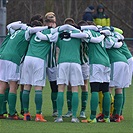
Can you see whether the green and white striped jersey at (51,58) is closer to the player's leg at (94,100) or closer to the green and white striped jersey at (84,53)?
the green and white striped jersey at (84,53)

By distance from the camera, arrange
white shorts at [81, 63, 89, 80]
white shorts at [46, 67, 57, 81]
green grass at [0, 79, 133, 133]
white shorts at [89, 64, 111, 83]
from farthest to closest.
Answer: white shorts at [81, 63, 89, 80], white shorts at [46, 67, 57, 81], white shorts at [89, 64, 111, 83], green grass at [0, 79, 133, 133]

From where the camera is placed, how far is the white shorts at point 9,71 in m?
13.9

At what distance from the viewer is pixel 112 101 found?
1464 cm

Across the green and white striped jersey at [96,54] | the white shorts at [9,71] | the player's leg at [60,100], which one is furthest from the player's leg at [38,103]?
the green and white striped jersey at [96,54]

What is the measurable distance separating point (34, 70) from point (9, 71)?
48 centimetres

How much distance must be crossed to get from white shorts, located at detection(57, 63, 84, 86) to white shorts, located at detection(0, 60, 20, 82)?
2.66ft

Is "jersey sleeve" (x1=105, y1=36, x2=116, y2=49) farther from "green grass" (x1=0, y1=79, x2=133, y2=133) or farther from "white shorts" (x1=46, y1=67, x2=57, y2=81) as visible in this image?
"green grass" (x1=0, y1=79, x2=133, y2=133)

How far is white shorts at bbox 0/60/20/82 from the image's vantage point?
13.9 m

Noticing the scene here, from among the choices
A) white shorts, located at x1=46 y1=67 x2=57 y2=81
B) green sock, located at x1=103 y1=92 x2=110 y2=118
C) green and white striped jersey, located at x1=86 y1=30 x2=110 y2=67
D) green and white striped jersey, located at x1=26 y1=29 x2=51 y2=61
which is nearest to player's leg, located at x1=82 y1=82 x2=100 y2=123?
green sock, located at x1=103 y1=92 x2=110 y2=118

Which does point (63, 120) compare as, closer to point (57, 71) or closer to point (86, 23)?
point (57, 71)

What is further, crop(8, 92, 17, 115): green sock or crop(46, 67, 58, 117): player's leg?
crop(46, 67, 58, 117): player's leg

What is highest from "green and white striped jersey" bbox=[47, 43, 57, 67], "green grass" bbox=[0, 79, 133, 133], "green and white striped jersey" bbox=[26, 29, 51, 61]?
"green and white striped jersey" bbox=[26, 29, 51, 61]

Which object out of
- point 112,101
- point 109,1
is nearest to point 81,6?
point 109,1

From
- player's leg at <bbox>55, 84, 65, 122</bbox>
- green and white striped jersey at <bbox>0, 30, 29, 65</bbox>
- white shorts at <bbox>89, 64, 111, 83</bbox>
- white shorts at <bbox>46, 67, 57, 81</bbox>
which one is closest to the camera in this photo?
player's leg at <bbox>55, 84, 65, 122</bbox>
